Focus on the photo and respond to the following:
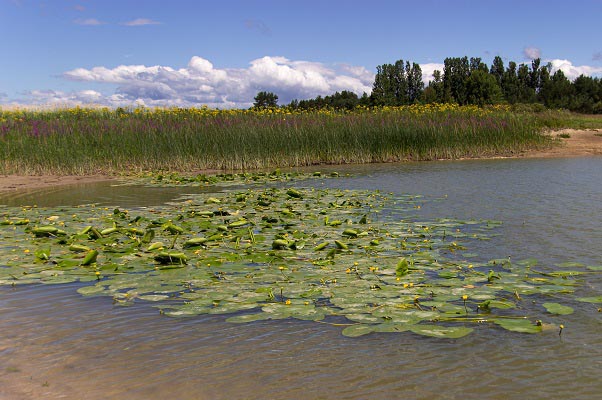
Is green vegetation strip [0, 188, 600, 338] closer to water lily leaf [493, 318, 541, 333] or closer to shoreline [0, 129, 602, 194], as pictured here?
water lily leaf [493, 318, 541, 333]

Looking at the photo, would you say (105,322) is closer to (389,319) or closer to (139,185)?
(389,319)

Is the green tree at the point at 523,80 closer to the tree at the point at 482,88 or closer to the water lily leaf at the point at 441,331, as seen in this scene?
the tree at the point at 482,88

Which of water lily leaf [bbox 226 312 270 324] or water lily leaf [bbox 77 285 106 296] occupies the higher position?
water lily leaf [bbox 77 285 106 296]

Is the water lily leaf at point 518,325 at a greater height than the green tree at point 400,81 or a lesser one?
lesser

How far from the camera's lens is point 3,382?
2.96 m

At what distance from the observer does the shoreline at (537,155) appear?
47.7 feet

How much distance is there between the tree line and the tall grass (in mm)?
25352

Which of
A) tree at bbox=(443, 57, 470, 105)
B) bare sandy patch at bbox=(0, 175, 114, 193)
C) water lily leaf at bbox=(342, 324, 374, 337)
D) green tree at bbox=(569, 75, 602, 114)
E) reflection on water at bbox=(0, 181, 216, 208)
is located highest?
tree at bbox=(443, 57, 470, 105)

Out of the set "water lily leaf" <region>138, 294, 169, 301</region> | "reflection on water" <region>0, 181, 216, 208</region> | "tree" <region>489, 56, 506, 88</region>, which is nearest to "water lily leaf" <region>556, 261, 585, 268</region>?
"water lily leaf" <region>138, 294, 169, 301</region>

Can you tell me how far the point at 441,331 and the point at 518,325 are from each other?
495mm

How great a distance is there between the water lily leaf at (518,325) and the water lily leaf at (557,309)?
0.29 meters

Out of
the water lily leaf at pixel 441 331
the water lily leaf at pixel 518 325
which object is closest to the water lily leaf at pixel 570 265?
the water lily leaf at pixel 518 325

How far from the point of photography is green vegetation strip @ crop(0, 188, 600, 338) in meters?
3.86

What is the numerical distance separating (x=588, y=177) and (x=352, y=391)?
39.1ft
